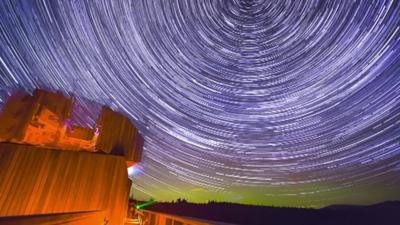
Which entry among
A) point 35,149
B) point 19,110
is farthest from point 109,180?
point 19,110

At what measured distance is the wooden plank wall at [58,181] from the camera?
8336 millimetres

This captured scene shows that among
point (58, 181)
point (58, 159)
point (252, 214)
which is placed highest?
point (58, 159)

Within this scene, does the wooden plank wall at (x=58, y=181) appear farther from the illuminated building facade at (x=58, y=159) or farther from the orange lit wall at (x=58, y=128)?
the orange lit wall at (x=58, y=128)

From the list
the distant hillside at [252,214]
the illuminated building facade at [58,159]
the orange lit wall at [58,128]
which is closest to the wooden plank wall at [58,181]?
the illuminated building facade at [58,159]

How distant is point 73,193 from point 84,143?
7.78 ft

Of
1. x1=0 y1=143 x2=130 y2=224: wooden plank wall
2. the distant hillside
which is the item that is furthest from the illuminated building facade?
the distant hillside

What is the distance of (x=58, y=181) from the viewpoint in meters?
9.26

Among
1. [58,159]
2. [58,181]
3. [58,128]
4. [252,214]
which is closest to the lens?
[58,181]

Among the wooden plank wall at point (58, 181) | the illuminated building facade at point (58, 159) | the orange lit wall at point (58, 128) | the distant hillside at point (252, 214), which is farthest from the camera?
the distant hillside at point (252, 214)

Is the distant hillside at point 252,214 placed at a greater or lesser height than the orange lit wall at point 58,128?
lesser

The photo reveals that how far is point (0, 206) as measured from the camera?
7.95 meters

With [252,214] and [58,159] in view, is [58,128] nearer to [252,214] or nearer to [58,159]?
[58,159]

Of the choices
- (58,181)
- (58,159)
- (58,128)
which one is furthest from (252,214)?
(58,128)

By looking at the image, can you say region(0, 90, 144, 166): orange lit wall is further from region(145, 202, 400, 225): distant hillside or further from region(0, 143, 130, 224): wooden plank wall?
region(145, 202, 400, 225): distant hillside
